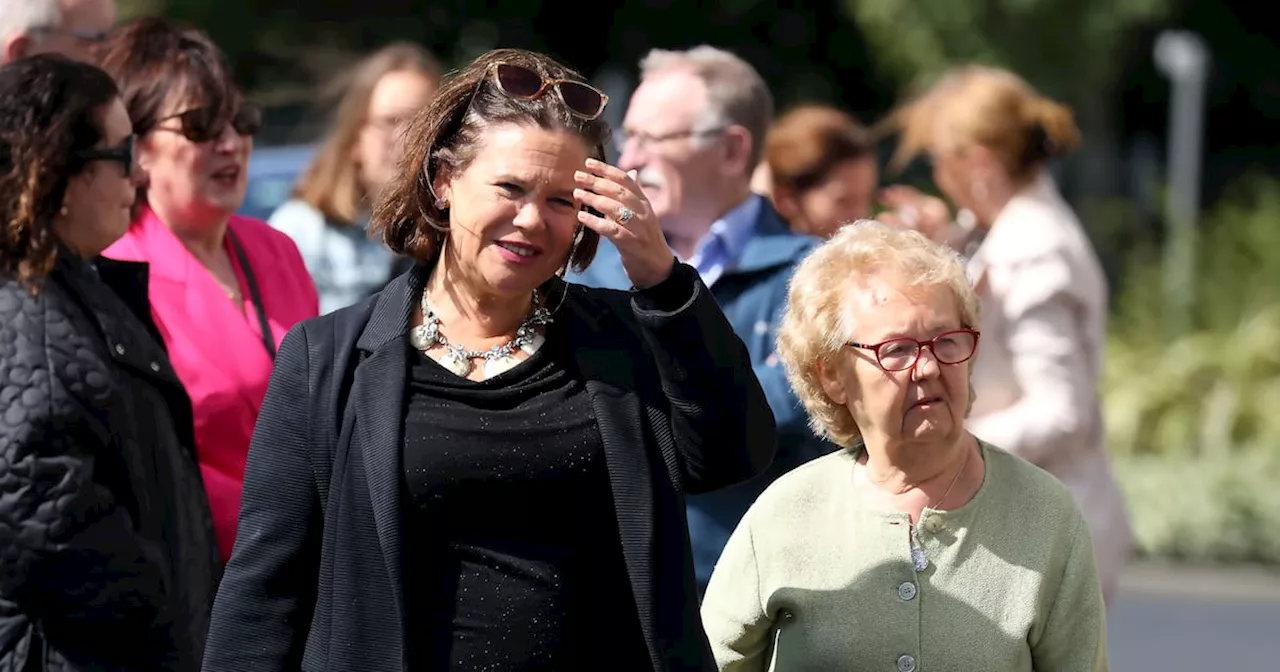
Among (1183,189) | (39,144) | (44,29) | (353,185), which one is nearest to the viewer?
(39,144)

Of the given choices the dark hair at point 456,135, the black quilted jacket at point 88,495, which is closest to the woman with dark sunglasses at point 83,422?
the black quilted jacket at point 88,495

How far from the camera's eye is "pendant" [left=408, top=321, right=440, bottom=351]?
3.24 meters

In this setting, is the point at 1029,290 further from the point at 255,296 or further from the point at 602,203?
the point at 602,203

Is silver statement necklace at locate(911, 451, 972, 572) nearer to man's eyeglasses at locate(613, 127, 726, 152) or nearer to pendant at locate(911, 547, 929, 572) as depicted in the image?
pendant at locate(911, 547, 929, 572)

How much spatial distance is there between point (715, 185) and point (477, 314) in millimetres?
1692

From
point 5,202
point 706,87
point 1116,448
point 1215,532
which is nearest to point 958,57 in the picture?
point 1116,448

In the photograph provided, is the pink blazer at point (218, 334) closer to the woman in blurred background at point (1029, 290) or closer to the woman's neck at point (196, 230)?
the woman's neck at point (196, 230)

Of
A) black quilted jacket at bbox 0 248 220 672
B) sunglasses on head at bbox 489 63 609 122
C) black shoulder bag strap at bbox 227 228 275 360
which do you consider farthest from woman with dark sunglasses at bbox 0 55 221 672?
sunglasses on head at bbox 489 63 609 122

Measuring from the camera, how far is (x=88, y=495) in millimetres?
3615

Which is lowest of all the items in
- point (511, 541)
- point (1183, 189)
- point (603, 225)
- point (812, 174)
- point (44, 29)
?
point (1183, 189)

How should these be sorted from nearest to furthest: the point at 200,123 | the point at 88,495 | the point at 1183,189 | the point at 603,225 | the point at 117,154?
the point at 603,225 → the point at 88,495 → the point at 117,154 → the point at 200,123 → the point at 1183,189

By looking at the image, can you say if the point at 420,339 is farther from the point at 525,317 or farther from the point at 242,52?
the point at 242,52

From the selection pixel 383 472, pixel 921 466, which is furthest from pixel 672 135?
pixel 383 472

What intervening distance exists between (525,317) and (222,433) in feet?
4.45
